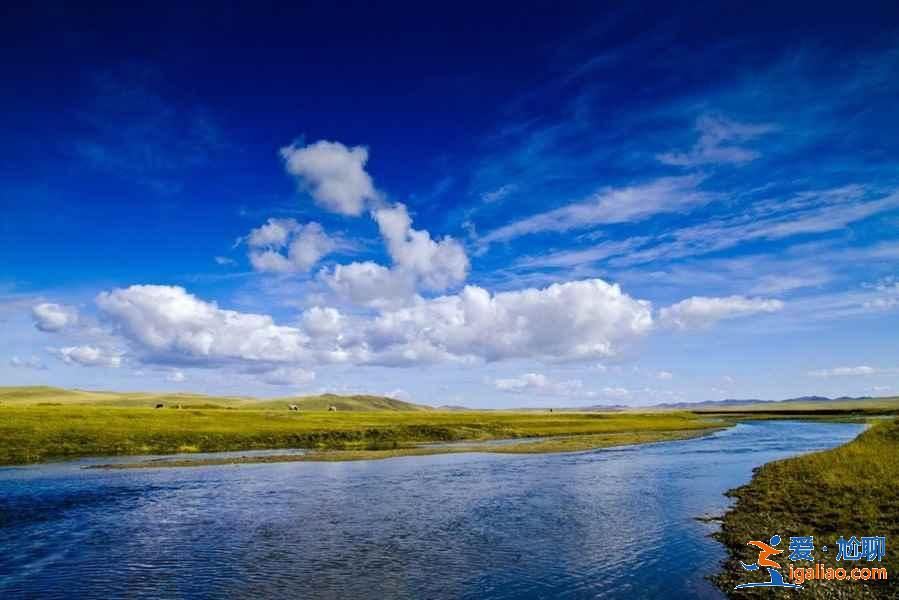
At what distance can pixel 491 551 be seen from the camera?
26.7 metres

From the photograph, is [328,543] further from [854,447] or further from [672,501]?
[854,447]

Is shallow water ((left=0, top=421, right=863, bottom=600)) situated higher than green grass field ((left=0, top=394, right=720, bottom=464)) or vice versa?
green grass field ((left=0, top=394, right=720, bottom=464))

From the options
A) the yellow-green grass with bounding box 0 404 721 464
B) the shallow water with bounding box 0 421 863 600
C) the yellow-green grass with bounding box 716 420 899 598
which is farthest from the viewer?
the yellow-green grass with bounding box 0 404 721 464

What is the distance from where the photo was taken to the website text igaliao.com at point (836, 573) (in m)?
19.9

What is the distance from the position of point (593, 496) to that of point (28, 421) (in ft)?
251

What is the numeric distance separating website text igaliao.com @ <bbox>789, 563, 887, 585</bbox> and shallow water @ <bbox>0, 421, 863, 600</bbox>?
2994 millimetres

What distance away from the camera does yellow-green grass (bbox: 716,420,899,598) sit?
20.6 m

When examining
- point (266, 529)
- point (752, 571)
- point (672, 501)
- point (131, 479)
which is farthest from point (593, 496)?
point (131, 479)

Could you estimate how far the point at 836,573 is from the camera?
2041cm

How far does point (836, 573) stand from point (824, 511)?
10.7m

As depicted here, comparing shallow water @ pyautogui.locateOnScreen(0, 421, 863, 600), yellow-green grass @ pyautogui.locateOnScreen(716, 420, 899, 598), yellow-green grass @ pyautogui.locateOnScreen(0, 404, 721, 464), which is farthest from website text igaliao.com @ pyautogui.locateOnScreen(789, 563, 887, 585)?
yellow-green grass @ pyautogui.locateOnScreen(0, 404, 721, 464)

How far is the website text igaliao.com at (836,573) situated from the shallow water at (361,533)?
299cm

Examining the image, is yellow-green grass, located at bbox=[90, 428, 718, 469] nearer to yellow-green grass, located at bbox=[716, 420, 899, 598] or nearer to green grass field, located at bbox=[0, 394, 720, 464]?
green grass field, located at bbox=[0, 394, 720, 464]

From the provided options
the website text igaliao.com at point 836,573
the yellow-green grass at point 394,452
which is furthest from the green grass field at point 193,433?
the website text igaliao.com at point 836,573
